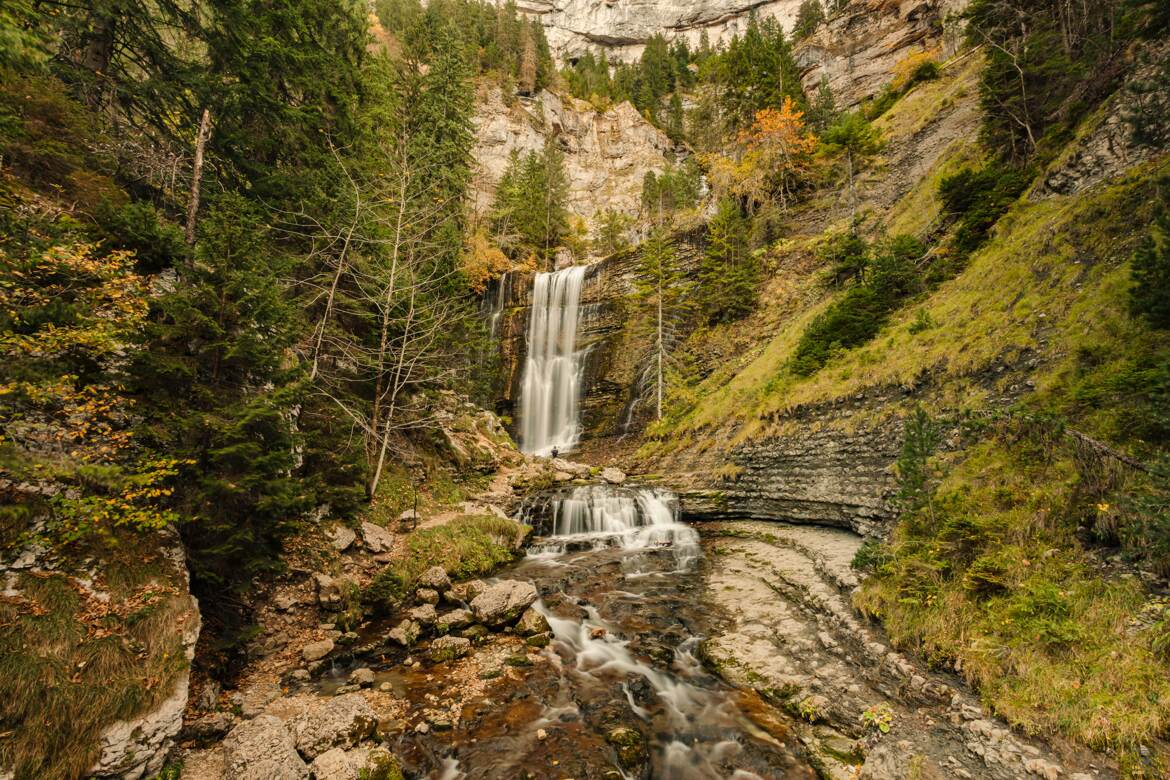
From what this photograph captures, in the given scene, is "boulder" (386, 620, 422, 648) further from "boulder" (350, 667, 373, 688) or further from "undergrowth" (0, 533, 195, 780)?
"undergrowth" (0, 533, 195, 780)

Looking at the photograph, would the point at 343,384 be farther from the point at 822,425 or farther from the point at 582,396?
the point at 582,396

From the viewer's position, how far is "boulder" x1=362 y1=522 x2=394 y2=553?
1085cm

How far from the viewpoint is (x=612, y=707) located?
274 inches

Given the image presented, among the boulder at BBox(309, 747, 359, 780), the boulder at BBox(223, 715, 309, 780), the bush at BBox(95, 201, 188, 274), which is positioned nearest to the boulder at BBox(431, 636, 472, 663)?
the boulder at BBox(309, 747, 359, 780)

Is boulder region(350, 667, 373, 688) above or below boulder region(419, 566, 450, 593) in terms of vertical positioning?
below

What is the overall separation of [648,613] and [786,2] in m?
122

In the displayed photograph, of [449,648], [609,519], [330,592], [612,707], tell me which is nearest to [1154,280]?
[612,707]

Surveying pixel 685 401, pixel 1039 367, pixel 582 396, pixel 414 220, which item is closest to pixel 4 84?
pixel 414 220

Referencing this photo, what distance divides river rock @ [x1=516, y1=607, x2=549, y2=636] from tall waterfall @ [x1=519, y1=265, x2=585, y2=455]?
69.4 ft

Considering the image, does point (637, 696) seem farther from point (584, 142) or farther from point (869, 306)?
point (584, 142)

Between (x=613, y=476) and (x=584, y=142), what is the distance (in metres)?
64.2

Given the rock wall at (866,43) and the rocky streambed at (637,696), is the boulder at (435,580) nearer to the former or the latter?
the rocky streambed at (637,696)

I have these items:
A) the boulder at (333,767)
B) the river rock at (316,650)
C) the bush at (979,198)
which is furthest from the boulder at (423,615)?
the bush at (979,198)

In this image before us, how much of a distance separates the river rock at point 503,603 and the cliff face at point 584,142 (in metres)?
57.2
